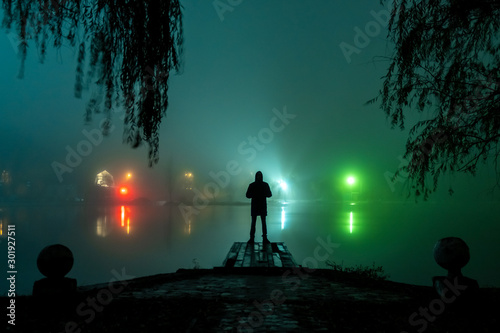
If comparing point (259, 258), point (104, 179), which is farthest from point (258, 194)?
point (104, 179)

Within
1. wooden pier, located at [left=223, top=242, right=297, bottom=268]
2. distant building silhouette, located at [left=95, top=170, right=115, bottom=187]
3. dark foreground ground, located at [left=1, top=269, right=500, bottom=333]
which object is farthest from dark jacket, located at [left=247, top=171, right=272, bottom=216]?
distant building silhouette, located at [left=95, top=170, right=115, bottom=187]

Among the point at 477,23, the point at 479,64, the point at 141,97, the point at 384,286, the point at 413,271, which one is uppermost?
the point at 477,23

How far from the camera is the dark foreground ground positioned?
3934mm

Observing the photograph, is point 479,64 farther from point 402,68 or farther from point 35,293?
point 35,293

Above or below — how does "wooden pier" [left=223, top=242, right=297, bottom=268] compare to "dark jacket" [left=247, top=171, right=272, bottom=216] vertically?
below

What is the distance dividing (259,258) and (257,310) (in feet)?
16.0

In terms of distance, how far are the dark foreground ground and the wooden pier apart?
7.12 feet

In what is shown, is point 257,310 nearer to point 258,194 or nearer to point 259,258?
point 259,258

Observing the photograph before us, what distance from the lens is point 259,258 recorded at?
30.6 feet

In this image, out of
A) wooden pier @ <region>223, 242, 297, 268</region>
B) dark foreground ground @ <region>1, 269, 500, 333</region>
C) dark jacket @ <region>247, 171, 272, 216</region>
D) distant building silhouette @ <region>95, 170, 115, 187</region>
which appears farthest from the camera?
distant building silhouette @ <region>95, 170, 115, 187</region>

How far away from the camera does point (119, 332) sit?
3.79 meters

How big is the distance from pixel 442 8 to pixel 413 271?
17916 mm

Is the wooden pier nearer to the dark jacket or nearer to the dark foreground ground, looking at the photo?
the dark jacket

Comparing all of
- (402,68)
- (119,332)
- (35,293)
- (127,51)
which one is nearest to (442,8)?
(402,68)
